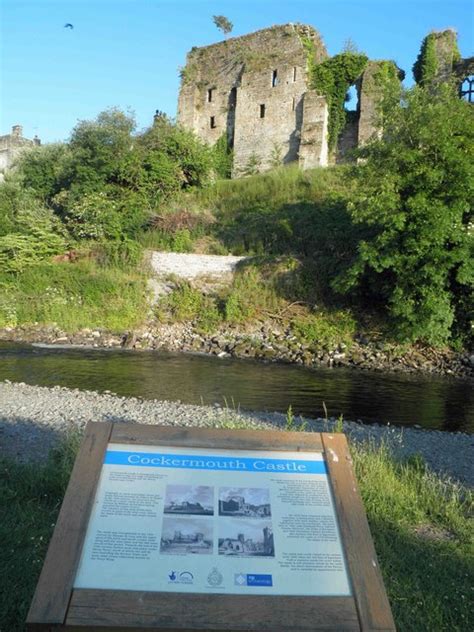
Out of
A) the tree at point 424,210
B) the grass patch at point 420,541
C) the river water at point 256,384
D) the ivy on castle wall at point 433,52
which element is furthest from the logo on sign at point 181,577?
the ivy on castle wall at point 433,52

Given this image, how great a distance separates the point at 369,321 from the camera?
1767 cm

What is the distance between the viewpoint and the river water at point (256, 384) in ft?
35.3

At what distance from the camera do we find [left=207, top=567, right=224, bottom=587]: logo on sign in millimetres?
2197

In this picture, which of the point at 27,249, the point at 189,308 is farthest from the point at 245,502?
the point at 27,249

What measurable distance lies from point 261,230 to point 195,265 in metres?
3.34

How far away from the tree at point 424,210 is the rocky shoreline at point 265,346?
66cm

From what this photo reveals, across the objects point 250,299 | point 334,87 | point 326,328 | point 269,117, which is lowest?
point 326,328

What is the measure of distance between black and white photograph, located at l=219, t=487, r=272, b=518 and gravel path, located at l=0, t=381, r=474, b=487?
3.99 meters

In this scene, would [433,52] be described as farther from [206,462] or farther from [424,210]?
[206,462]

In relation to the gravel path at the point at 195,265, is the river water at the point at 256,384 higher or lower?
lower

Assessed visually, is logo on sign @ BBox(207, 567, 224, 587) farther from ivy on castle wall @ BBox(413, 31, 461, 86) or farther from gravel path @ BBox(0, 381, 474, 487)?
ivy on castle wall @ BBox(413, 31, 461, 86)

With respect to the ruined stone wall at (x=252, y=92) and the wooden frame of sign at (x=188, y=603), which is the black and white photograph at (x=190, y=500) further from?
the ruined stone wall at (x=252, y=92)

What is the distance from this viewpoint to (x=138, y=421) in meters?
8.38

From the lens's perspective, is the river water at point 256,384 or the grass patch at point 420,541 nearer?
the grass patch at point 420,541
